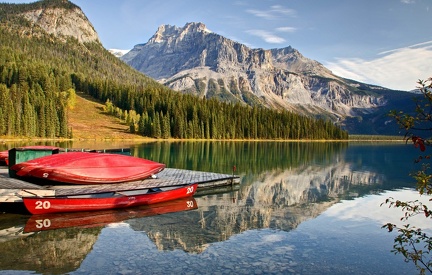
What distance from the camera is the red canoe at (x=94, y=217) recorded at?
761 inches

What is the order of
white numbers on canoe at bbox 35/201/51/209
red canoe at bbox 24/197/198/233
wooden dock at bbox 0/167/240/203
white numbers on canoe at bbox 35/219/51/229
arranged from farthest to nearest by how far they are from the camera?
1. wooden dock at bbox 0/167/240/203
2. white numbers on canoe at bbox 35/201/51/209
3. red canoe at bbox 24/197/198/233
4. white numbers on canoe at bbox 35/219/51/229

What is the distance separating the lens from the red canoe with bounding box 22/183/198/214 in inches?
819

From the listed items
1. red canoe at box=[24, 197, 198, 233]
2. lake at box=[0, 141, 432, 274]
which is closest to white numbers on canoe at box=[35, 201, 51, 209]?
red canoe at box=[24, 197, 198, 233]

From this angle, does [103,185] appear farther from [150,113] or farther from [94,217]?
[150,113]

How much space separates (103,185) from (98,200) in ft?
18.8

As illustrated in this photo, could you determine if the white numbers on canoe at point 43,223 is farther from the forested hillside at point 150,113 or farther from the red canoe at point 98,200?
the forested hillside at point 150,113

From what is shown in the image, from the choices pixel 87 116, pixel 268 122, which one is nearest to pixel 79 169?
pixel 87 116

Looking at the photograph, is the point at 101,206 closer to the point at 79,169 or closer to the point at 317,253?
the point at 79,169

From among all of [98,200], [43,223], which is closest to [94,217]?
[98,200]

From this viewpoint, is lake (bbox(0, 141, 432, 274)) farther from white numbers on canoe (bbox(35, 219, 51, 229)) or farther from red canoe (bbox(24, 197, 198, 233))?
white numbers on canoe (bbox(35, 219, 51, 229))

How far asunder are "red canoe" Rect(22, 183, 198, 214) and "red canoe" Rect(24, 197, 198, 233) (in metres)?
0.32

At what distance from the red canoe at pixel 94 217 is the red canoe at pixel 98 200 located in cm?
32

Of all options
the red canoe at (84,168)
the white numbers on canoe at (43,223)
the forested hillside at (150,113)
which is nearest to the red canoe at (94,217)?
the white numbers on canoe at (43,223)

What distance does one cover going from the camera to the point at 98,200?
22.3 m
